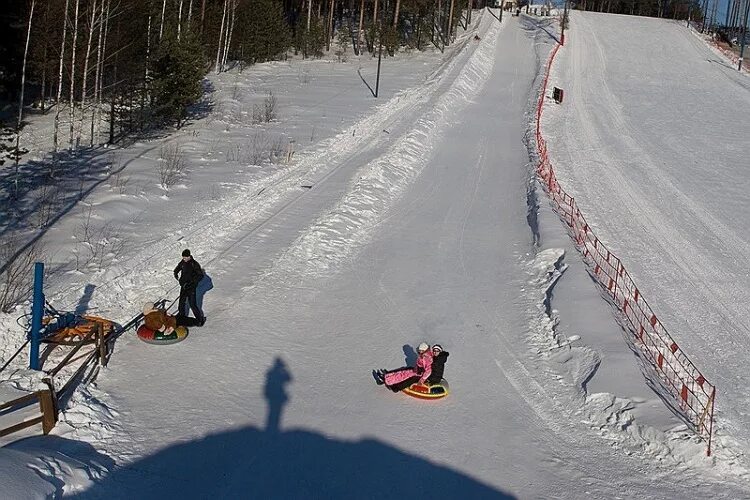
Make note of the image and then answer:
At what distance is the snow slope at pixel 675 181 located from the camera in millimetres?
14805

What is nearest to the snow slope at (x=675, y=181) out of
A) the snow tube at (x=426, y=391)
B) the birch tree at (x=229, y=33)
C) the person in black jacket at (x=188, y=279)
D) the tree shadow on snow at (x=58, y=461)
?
the snow tube at (x=426, y=391)

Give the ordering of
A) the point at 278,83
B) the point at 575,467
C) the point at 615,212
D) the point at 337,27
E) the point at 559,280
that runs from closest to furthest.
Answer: the point at 575,467, the point at 559,280, the point at 615,212, the point at 278,83, the point at 337,27

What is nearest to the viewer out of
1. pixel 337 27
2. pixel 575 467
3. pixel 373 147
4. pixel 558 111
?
pixel 575 467

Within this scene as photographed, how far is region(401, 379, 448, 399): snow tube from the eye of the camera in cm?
1112

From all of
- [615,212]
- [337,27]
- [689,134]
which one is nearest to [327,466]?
[615,212]

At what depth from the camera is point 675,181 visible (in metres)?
27.0

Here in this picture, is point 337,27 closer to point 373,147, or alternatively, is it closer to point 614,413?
point 373,147

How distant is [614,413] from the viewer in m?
11.0

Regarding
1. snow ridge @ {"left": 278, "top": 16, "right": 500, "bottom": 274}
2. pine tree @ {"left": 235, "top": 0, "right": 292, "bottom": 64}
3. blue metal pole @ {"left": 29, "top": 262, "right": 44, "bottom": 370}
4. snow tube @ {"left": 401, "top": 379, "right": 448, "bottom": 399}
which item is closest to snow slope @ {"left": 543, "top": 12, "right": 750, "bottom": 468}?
snow tube @ {"left": 401, "top": 379, "right": 448, "bottom": 399}

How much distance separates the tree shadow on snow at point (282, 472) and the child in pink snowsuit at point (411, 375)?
1386mm

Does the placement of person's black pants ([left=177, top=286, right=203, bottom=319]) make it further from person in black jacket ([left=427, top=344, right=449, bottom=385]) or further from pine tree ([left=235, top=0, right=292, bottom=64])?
pine tree ([left=235, top=0, right=292, bottom=64])

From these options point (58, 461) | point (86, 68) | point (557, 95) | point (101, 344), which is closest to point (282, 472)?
point (58, 461)

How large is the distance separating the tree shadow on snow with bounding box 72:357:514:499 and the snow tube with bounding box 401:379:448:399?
1.35 meters

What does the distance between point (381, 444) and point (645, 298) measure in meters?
8.66
